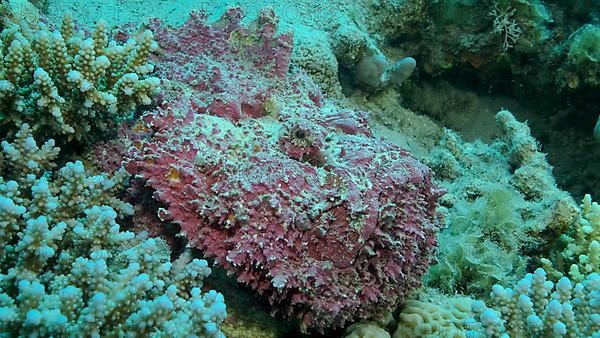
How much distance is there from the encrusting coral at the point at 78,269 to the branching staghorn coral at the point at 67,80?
0.61 feet

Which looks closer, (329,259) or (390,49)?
(329,259)

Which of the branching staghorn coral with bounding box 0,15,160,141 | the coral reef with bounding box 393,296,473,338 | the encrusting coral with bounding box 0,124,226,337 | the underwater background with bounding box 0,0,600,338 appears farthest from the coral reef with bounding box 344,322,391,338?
the branching staghorn coral with bounding box 0,15,160,141

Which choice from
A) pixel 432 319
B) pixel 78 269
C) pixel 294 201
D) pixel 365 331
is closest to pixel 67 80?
pixel 78 269

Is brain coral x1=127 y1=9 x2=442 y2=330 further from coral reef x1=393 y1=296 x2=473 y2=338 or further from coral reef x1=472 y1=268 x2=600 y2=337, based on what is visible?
coral reef x1=472 y1=268 x2=600 y2=337

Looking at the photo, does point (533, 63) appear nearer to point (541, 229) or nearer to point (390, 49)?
point (390, 49)

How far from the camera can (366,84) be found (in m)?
5.41

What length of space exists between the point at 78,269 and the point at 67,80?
1.22m

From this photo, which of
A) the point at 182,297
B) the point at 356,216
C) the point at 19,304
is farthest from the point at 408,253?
the point at 19,304

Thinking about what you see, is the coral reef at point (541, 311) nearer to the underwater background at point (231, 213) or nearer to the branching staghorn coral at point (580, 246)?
the underwater background at point (231, 213)

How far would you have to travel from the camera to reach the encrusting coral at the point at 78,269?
6.46 ft

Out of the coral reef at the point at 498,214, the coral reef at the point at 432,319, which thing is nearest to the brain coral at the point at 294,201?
the coral reef at the point at 432,319

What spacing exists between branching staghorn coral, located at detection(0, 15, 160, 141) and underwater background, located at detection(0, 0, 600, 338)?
11 mm

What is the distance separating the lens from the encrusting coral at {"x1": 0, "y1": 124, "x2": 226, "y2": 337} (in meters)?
1.97

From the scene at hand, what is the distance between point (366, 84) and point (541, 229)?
248cm
